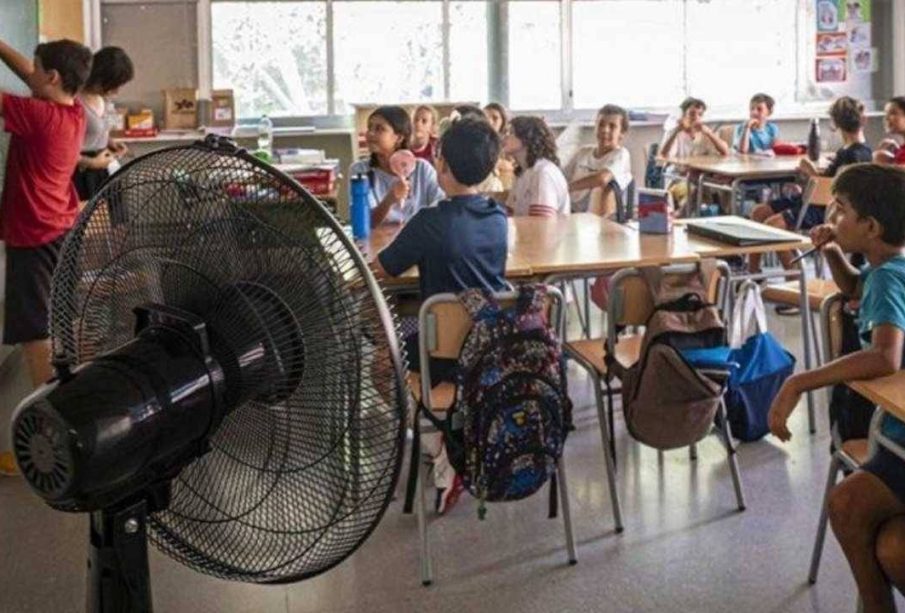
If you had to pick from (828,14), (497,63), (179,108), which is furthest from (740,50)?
(179,108)

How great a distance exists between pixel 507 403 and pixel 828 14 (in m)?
6.87

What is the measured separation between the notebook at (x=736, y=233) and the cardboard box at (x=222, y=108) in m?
4.42

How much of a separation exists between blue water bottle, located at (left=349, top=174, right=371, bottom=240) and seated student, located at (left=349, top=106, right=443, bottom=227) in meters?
0.23

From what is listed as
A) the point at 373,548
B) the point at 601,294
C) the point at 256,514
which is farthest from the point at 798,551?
the point at 256,514

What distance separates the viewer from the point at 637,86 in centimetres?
809

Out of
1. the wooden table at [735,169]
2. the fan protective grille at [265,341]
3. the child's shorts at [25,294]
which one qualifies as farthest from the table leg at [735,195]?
the fan protective grille at [265,341]

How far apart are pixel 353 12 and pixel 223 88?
1095mm

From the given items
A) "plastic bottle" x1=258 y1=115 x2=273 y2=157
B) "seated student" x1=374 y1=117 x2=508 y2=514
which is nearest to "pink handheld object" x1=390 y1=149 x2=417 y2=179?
"seated student" x1=374 y1=117 x2=508 y2=514

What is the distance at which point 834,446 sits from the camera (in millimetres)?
2260

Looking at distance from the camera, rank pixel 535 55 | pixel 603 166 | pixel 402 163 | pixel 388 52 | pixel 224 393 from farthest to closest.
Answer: pixel 535 55
pixel 388 52
pixel 603 166
pixel 402 163
pixel 224 393

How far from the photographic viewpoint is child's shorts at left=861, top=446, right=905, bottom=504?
1.91m

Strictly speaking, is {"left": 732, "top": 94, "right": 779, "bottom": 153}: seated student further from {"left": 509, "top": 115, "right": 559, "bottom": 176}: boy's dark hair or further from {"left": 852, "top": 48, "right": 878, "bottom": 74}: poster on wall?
{"left": 509, "top": 115, "right": 559, "bottom": 176}: boy's dark hair

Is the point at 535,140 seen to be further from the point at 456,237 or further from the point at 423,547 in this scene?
the point at 423,547

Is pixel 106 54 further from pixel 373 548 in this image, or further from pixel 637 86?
pixel 637 86
